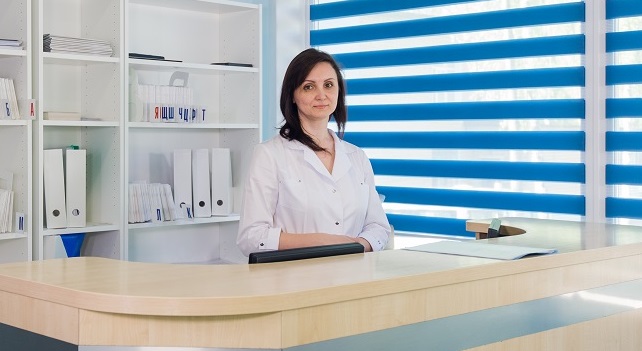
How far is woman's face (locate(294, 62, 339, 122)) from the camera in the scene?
3191 millimetres

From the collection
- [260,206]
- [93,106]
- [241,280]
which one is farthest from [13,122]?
[241,280]

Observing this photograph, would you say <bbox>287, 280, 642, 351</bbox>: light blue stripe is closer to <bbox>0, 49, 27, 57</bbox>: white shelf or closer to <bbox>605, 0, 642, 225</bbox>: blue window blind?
<bbox>605, 0, 642, 225</bbox>: blue window blind

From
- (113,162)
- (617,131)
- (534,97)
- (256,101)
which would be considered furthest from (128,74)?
(617,131)

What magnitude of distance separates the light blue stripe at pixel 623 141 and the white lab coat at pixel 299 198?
1.59 m

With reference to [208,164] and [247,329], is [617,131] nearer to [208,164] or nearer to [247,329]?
[208,164]

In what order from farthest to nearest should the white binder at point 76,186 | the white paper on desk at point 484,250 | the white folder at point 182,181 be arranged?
the white folder at point 182,181
the white binder at point 76,186
the white paper on desk at point 484,250

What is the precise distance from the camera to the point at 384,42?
5.39 meters

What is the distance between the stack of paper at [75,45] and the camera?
4121 millimetres

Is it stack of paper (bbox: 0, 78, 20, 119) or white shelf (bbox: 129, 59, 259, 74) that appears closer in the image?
stack of paper (bbox: 0, 78, 20, 119)

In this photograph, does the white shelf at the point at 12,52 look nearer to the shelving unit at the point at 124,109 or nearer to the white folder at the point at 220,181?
the shelving unit at the point at 124,109

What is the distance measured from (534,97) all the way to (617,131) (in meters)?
0.50

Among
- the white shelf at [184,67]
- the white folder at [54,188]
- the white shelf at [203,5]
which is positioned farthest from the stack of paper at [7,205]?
the white shelf at [203,5]

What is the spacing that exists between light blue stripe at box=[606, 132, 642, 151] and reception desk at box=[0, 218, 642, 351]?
1.45m


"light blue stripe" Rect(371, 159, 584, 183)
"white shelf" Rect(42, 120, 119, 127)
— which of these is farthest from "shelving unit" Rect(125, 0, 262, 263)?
"light blue stripe" Rect(371, 159, 584, 183)
